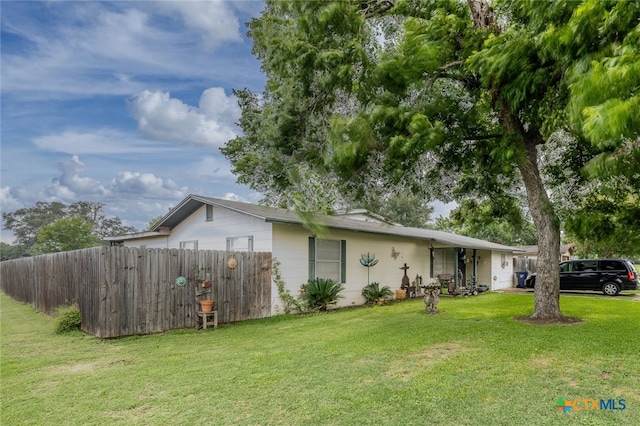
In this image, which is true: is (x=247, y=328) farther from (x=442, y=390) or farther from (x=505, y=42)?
(x=505, y=42)

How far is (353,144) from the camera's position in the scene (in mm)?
6234

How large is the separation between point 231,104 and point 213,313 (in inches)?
301

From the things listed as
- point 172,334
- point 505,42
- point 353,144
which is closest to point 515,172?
point 505,42

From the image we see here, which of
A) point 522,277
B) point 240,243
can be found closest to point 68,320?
point 240,243

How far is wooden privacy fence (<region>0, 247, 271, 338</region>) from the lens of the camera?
25.2 feet

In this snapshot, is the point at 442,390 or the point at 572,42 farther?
the point at 572,42

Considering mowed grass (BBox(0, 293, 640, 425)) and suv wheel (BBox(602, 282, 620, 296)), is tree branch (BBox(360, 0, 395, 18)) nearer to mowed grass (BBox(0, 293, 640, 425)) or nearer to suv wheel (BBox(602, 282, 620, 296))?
A: mowed grass (BBox(0, 293, 640, 425))

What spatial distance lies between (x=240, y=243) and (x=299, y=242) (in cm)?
172

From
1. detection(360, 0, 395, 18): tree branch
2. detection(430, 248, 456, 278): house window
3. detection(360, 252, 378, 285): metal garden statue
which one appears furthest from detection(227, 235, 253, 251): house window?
detection(430, 248, 456, 278): house window

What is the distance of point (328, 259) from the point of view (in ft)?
39.4

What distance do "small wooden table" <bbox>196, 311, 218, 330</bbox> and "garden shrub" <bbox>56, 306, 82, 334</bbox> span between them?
249 centimetres

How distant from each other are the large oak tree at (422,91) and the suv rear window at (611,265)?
1149cm

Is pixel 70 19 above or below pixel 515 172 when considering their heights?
above

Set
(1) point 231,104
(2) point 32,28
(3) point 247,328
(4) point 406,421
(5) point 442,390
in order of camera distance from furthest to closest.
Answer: (1) point 231,104 < (3) point 247,328 < (2) point 32,28 < (5) point 442,390 < (4) point 406,421
